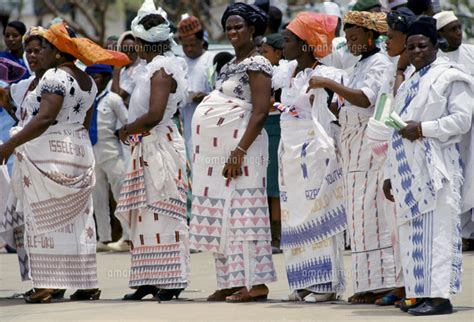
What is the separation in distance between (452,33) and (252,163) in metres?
3.24

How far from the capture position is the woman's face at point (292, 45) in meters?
8.71

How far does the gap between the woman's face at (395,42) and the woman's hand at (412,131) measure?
0.76 meters

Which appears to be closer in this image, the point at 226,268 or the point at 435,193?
the point at 435,193

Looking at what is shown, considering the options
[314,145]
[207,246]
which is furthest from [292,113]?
[207,246]

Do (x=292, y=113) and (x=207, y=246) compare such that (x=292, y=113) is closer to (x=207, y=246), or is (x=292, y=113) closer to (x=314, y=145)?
(x=314, y=145)

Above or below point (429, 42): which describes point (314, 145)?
below

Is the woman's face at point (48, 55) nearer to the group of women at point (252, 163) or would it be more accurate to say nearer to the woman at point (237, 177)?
the group of women at point (252, 163)

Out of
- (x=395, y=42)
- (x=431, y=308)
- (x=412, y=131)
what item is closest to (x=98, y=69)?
(x=395, y=42)

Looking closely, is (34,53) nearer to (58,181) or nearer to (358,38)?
(58,181)

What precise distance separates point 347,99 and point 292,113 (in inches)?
21.6

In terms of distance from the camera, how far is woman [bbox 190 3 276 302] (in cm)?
877

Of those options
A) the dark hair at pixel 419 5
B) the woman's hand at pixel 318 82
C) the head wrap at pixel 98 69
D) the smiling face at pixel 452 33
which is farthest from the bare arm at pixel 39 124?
the smiling face at pixel 452 33

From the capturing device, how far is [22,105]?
9.26m

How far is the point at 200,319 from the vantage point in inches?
305
